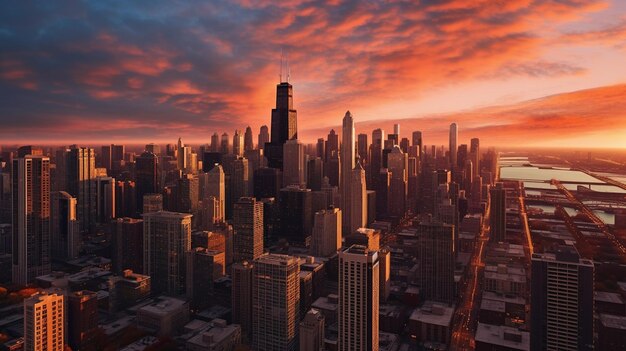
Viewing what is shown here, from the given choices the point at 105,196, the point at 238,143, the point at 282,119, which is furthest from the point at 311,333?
the point at 238,143

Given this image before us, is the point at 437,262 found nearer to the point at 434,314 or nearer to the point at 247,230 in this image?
the point at 434,314

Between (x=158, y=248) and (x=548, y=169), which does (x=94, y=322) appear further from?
(x=548, y=169)

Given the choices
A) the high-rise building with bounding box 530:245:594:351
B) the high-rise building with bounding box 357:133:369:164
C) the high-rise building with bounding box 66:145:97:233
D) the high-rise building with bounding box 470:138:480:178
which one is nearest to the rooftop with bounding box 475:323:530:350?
the high-rise building with bounding box 530:245:594:351

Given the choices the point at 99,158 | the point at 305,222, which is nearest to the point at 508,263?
the point at 305,222

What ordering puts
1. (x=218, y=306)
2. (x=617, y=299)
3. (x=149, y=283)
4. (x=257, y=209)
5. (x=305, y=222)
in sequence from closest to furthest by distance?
(x=617, y=299) → (x=218, y=306) → (x=149, y=283) → (x=257, y=209) → (x=305, y=222)

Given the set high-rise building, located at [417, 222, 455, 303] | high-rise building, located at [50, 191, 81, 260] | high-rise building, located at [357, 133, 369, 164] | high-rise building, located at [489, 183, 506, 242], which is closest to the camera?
high-rise building, located at [417, 222, 455, 303]

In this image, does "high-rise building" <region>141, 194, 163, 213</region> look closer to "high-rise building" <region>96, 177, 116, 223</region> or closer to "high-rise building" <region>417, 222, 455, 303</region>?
"high-rise building" <region>96, 177, 116, 223</region>
